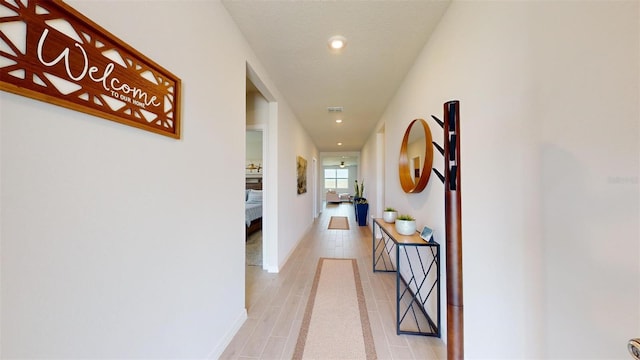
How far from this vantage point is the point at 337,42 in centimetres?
192

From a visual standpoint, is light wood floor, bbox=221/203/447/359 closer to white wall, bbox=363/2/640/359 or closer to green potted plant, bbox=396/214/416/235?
white wall, bbox=363/2/640/359

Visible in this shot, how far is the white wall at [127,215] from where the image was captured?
24.1 inches

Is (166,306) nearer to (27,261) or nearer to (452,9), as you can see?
(27,261)

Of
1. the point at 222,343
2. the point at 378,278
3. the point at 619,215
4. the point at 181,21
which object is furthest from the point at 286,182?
the point at 619,215

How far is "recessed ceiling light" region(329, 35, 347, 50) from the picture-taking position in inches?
73.9

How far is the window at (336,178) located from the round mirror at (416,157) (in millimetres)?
12163

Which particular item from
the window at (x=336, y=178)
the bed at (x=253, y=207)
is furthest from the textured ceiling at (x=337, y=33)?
the window at (x=336, y=178)

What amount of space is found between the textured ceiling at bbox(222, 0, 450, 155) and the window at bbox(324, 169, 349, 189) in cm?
1138

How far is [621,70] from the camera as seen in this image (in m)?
0.64

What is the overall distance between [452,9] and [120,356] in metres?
2.58

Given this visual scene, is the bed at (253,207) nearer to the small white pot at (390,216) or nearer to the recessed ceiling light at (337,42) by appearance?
the small white pot at (390,216)

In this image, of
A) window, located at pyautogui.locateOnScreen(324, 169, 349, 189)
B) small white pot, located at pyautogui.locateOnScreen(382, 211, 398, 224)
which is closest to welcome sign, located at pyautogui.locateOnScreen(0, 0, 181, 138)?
small white pot, located at pyautogui.locateOnScreen(382, 211, 398, 224)

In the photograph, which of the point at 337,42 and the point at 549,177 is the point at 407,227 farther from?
the point at 337,42

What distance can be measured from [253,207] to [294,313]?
3.44m
